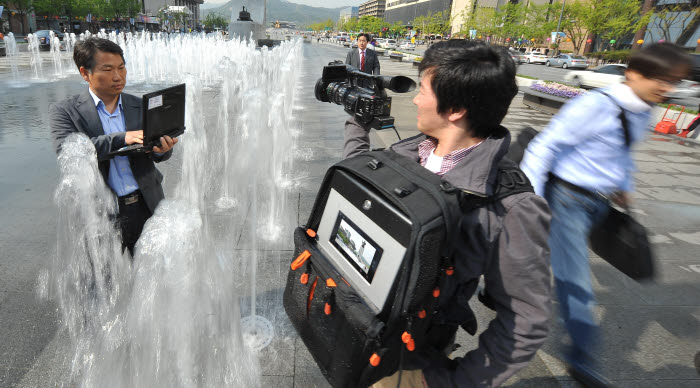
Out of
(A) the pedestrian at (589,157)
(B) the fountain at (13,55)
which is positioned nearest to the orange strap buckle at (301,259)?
(A) the pedestrian at (589,157)

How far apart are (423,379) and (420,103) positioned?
0.90 m

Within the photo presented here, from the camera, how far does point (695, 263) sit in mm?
3912

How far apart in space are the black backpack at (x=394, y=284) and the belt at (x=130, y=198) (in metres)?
1.49

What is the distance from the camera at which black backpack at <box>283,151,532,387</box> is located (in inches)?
40.6

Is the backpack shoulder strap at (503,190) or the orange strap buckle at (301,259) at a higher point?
the backpack shoulder strap at (503,190)

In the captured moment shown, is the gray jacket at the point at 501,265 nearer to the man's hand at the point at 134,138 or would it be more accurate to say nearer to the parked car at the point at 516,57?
the parked car at the point at 516,57

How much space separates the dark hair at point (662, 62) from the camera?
1.98 meters

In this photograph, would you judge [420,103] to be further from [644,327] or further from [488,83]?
[644,327]

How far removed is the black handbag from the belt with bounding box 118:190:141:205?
256 cm

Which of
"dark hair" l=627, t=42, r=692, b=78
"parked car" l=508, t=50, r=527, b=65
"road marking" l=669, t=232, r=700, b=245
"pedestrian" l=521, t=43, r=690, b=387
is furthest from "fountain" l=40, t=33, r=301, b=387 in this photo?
"road marking" l=669, t=232, r=700, b=245

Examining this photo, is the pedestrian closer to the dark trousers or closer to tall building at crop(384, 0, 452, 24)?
the dark trousers

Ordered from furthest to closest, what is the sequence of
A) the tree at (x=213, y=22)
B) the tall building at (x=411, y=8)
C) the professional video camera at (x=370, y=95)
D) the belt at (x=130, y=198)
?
the tree at (x=213, y=22)
the tall building at (x=411, y=8)
the belt at (x=130, y=198)
the professional video camera at (x=370, y=95)

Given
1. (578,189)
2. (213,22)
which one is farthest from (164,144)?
(213,22)

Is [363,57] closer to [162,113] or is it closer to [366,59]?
[366,59]
